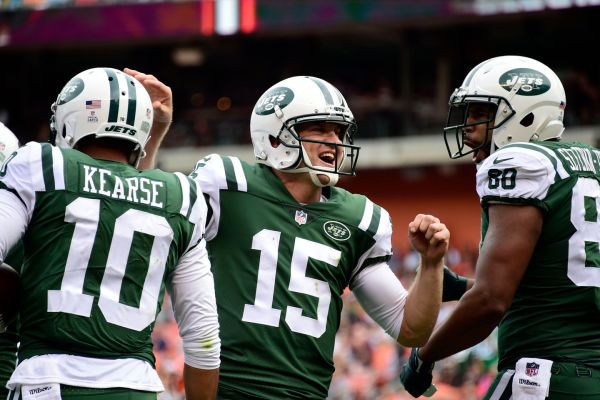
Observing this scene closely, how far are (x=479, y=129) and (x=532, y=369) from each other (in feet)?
3.52

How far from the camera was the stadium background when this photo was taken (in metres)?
20.8

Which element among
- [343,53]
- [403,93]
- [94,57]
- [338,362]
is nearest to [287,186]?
[338,362]

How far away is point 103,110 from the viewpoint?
402 centimetres

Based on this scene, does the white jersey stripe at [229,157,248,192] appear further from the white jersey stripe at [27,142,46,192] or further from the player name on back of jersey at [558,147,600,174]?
the player name on back of jersey at [558,147,600,174]

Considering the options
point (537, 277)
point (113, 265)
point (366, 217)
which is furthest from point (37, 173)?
point (537, 277)

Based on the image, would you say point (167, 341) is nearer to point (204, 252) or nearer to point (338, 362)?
point (338, 362)

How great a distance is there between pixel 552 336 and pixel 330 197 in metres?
1.10

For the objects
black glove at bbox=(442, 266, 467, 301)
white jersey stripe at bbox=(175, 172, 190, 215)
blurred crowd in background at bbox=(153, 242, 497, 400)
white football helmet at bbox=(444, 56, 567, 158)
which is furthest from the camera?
blurred crowd in background at bbox=(153, 242, 497, 400)

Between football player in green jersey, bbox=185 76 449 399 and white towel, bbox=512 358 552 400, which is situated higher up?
football player in green jersey, bbox=185 76 449 399

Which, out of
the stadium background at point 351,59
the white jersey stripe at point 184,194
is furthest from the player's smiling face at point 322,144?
the stadium background at point 351,59

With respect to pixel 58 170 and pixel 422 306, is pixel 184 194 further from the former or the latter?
pixel 422 306

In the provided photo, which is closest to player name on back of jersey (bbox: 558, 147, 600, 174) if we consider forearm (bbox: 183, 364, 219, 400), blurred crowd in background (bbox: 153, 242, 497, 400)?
forearm (bbox: 183, 364, 219, 400)

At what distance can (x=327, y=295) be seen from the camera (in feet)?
15.0

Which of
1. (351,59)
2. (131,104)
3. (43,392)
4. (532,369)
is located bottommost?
(43,392)
